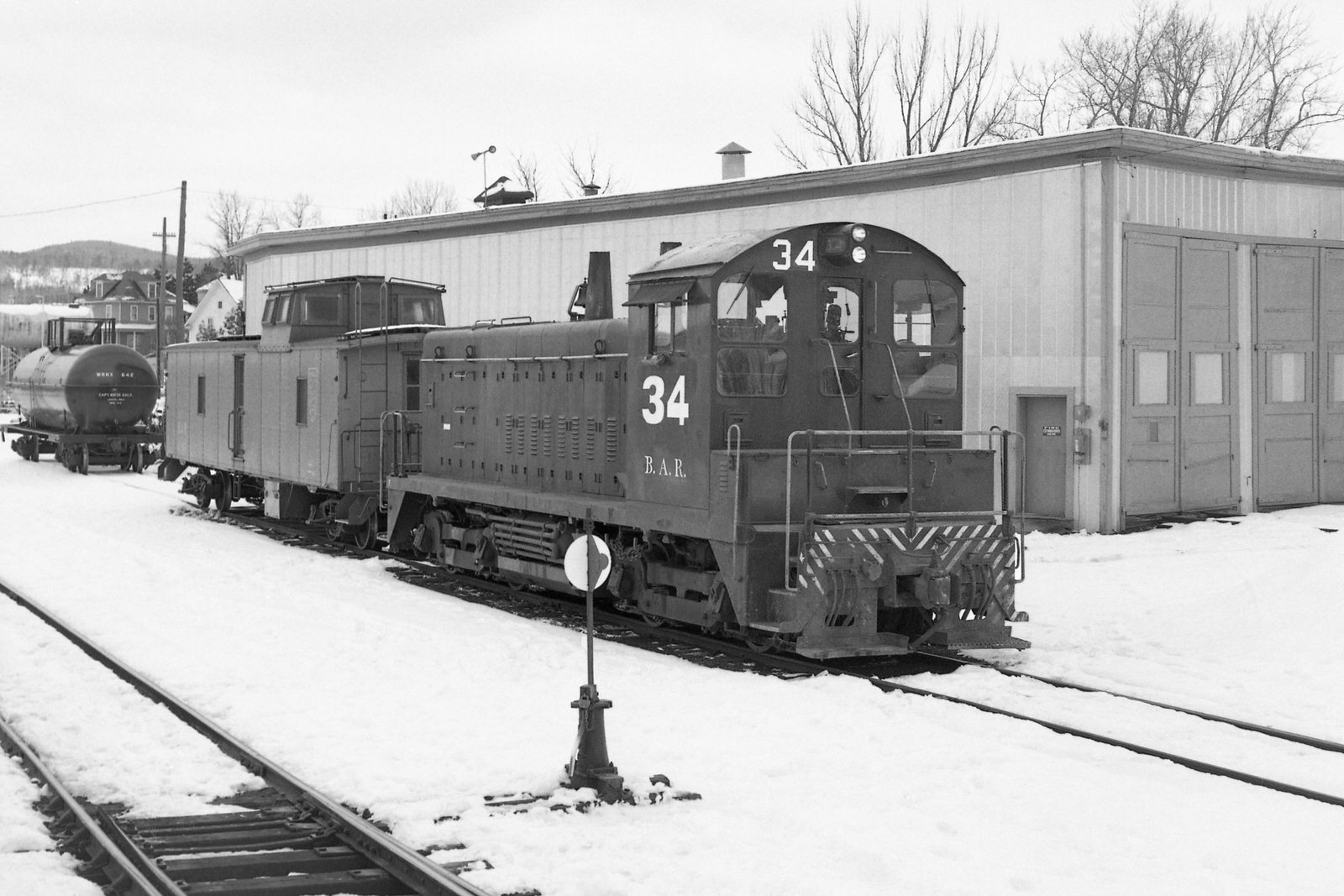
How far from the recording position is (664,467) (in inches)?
415

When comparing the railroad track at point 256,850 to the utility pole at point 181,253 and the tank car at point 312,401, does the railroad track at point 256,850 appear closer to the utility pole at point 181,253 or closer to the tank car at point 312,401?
the tank car at point 312,401

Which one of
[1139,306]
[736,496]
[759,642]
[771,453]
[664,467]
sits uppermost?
[1139,306]

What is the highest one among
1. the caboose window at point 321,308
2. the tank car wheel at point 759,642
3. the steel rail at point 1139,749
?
the caboose window at point 321,308

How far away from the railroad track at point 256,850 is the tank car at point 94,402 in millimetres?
24463

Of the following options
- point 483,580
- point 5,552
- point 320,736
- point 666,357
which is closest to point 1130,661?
point 666,357

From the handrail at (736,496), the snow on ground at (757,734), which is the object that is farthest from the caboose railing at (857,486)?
the snow on ground at (757,734)

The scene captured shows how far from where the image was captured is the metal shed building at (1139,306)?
56.3ft

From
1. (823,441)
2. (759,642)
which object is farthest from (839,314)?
(759,642)

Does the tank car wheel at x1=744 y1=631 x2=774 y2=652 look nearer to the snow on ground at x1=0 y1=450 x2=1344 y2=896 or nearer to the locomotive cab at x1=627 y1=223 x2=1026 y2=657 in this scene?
the locomotive cab at x1=627 y1=223 x2=1026 y2=657

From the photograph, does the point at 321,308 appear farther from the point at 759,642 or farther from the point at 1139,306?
the point at 1139,306

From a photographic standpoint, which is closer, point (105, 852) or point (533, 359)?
point (105, 852)

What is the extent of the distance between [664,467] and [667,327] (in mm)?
1125

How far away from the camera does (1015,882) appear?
5484 mm

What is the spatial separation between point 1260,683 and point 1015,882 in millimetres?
4913
